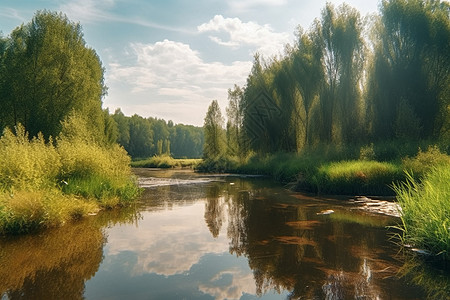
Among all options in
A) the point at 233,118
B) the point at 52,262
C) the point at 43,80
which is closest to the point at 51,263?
the point at 52,262

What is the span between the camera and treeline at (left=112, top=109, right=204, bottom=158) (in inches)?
3253

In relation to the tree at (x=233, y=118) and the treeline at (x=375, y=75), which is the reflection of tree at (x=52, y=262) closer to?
the treeline at (x=375, y=75)

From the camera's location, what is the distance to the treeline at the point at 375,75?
2092 centimetres

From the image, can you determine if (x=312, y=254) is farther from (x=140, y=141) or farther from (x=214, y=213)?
(x=140, y=141)

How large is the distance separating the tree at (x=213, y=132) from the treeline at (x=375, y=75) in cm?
1826

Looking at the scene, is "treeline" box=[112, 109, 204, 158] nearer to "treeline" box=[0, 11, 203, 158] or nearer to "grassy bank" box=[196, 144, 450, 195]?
A: "treeline" box=[0, 11, 203, 158]

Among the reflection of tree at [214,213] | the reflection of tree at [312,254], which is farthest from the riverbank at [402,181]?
the reflection of tree at [214,213]

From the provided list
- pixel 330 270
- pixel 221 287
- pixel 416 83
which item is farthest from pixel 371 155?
pixel 221 287

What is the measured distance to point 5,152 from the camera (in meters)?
10.1

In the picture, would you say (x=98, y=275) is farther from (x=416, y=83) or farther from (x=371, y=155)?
(x=416, y=83)

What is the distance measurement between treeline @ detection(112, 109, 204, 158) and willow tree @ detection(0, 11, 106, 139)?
45304mm

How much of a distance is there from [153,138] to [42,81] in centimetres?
9042

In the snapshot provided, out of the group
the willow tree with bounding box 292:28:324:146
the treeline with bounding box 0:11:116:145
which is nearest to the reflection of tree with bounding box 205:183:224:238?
the treeline with bounding box 0:11:116:145

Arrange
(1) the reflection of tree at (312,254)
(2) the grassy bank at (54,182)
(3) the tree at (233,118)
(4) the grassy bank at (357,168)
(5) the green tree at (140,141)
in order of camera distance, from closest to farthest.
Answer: (1) the reflection of tree at (312,254) < (2) the grassy bank at (54,182) < (4) the grassy bank at (357,168) < (3) the tree at (233,118) < (5) the green tree at (140,141)
